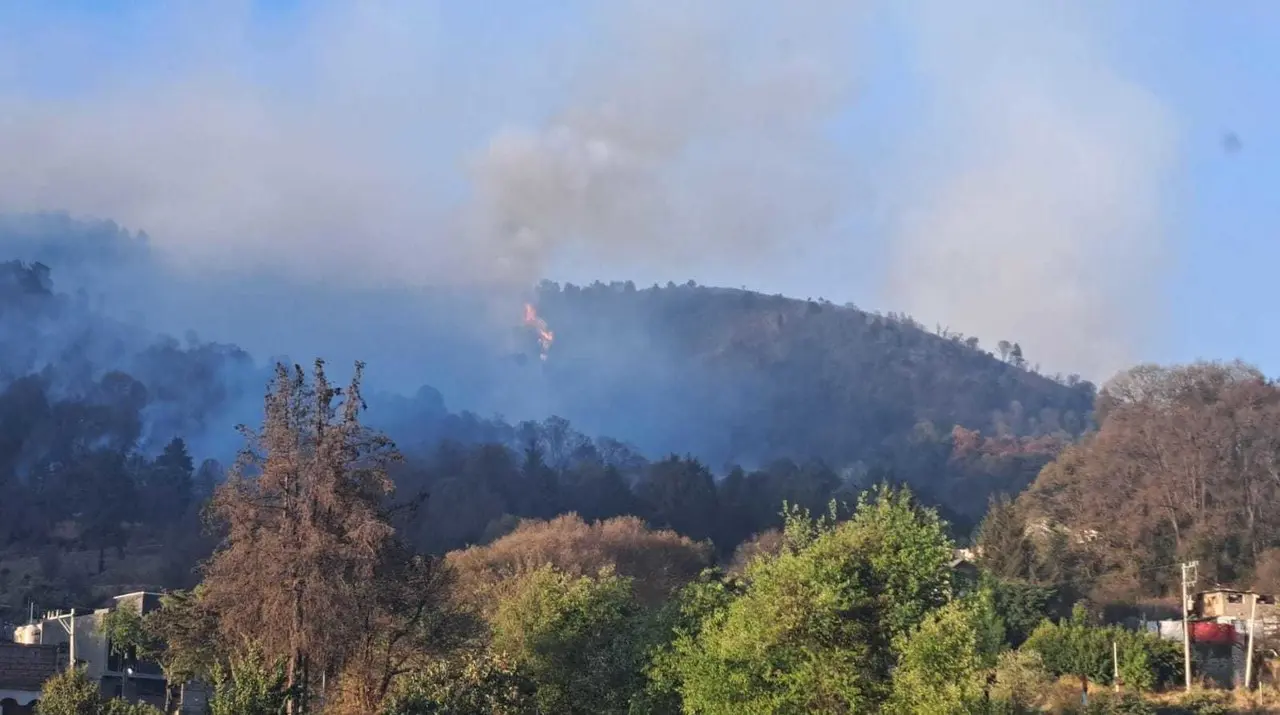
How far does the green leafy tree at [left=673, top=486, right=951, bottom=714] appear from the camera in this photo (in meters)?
28.1

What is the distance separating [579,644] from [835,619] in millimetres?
11392

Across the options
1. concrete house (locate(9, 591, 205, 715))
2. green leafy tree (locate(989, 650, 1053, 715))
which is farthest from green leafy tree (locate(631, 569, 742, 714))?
concrete house (locate(9, 591, 205, 715))

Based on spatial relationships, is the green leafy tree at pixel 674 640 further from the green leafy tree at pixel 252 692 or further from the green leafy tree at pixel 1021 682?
the green leafy tree at pixel 252 692

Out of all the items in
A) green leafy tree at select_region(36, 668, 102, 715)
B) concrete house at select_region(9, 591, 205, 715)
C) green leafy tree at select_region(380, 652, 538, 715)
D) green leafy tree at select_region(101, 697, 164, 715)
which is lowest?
concrete house at select_region(9, 591, 205, 715)

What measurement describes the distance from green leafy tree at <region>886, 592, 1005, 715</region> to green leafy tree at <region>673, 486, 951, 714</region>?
97 centimetres

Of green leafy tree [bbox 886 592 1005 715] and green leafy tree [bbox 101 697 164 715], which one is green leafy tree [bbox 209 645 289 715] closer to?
green leafy tree [bbox 101 697 164 715]

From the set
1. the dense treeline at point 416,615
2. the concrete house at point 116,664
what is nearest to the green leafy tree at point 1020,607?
the dense treeline at point 416,615

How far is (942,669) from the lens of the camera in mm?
26750

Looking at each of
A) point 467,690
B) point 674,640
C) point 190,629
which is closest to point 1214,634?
point 674,640

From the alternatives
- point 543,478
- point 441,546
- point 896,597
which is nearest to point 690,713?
point 896,597

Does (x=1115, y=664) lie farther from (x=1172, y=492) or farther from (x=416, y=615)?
(x=1172, y=492)

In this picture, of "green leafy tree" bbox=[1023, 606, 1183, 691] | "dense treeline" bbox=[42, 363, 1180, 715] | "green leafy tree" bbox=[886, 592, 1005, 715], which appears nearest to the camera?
"green leafy tree" bbox=[886, 592, 1005, 715]

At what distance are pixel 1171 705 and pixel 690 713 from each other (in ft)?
74.2

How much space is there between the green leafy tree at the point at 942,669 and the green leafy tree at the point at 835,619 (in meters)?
0.97
